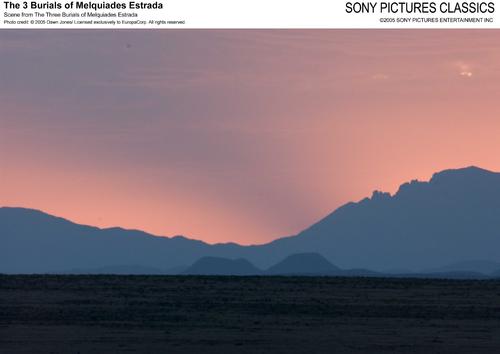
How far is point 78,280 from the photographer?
77.8 metres

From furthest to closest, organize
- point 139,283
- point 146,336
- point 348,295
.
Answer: point 139,283 → point 348,295 → point 146,336

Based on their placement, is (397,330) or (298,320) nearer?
(397,330)

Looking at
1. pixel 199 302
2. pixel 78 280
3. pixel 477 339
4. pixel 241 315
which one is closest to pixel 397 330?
pixel 477 339

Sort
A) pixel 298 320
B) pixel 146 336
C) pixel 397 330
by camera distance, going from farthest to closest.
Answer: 1. pixel 298 320
2. pixel 397 330
3. pixel 146 336

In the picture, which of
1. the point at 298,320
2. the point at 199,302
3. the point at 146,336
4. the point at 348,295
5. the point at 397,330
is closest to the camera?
the point at 146,336

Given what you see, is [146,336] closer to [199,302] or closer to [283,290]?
[199,302]

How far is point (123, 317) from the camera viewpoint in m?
50.2

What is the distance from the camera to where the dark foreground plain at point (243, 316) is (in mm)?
40531

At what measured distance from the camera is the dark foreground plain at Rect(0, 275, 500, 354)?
40531 mm

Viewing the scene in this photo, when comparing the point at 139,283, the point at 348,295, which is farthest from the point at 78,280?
the point at 348,295

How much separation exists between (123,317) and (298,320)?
7.46 m

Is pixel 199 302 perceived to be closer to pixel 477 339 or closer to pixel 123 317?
pixel 123 317

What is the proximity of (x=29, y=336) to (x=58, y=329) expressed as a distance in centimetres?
267

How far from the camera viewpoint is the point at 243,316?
51469 mm
